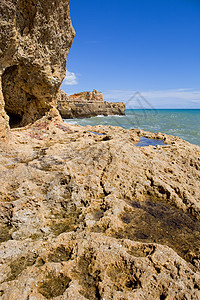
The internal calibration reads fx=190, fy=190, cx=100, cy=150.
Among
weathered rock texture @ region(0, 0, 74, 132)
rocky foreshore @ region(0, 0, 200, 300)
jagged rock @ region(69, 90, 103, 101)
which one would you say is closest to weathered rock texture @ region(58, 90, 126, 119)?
jagged rock @ region(69, 90, 103, 101)

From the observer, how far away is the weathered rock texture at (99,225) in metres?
1.97

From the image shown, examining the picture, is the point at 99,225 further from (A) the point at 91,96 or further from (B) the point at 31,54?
(A) the point at 91,96

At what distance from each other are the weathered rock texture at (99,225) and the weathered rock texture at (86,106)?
24120 mm

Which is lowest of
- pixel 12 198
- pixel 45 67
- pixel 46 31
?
pixel 12 198

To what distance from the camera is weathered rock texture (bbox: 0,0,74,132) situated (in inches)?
234

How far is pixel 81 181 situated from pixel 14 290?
86.8 inches

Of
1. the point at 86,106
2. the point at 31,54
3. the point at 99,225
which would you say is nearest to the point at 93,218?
the point at 99,225

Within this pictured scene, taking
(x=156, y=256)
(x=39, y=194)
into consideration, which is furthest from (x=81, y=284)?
(x=39, y=194)

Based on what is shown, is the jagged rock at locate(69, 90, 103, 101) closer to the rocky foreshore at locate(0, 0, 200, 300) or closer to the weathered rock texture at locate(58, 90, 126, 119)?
the weathered rock texture at locate(58, 90, 126, 119)

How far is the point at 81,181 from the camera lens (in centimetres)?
387

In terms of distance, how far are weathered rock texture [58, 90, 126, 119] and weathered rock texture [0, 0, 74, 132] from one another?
18471 mm

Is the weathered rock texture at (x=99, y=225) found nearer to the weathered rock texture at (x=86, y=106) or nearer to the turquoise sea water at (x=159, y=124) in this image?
the turquoise sea water at (x=159, y=124)

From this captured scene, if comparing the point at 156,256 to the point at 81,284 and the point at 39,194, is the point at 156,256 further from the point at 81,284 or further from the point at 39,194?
the point at 39,194

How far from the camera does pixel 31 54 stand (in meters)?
7.32
